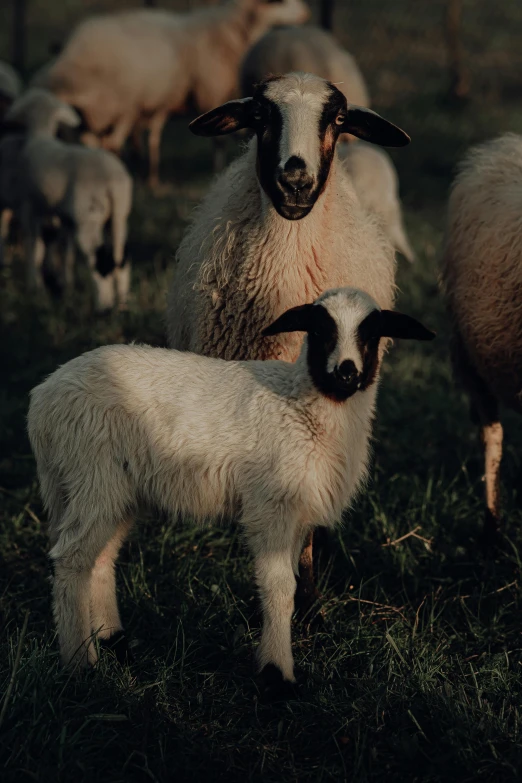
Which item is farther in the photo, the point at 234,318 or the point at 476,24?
the point at 476,24

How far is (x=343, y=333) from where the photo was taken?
3094mm

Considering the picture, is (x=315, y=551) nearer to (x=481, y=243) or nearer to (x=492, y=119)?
(x=481, y=243)

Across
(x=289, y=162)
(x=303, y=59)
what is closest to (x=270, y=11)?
(x=303, y=59)

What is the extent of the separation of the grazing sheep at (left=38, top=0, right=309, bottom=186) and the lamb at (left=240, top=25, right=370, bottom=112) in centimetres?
188

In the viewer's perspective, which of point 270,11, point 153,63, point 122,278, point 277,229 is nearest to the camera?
point 277,229

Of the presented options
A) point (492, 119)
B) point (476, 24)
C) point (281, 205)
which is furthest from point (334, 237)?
point (476, 24)

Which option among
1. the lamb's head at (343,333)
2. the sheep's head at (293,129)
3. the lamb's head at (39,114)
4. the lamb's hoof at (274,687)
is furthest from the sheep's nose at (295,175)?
the lamb's head at (39,114)

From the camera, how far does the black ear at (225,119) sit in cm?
396

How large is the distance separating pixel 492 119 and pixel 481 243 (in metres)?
10.7

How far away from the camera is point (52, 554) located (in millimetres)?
3258

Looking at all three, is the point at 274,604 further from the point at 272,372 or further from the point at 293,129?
the point at 293,129

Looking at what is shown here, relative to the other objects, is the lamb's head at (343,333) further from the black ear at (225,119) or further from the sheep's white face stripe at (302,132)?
the black ear at (225,119)

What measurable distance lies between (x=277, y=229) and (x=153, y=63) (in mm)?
8349

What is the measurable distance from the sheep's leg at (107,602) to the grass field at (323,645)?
7cm
